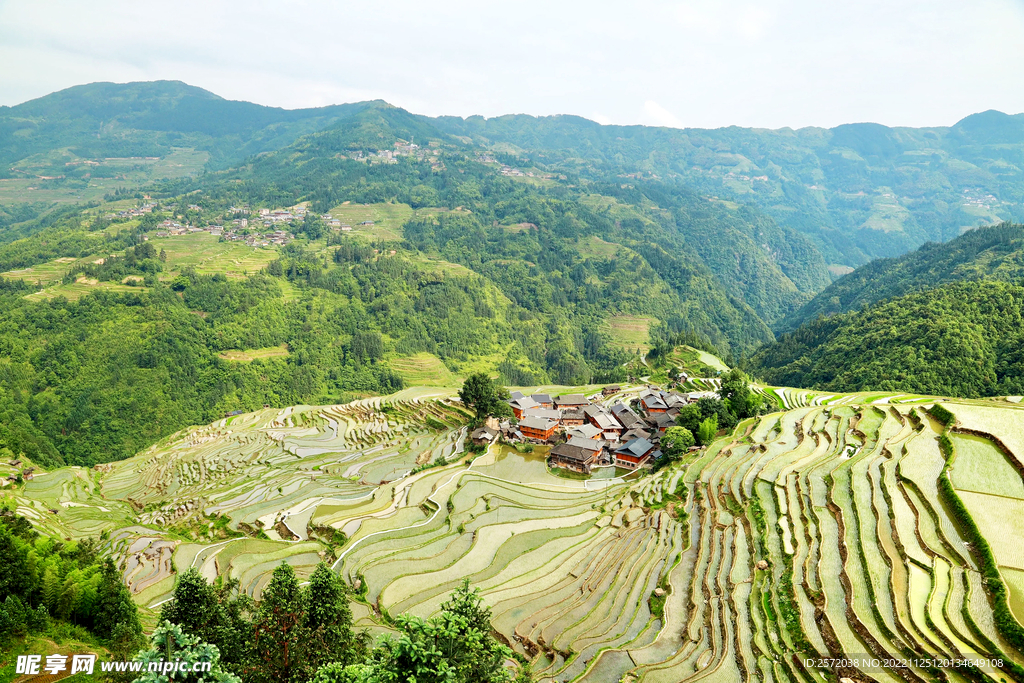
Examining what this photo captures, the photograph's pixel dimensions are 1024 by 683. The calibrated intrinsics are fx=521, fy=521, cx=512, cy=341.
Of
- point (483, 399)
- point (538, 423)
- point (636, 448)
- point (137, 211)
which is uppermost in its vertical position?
point (137, 211)

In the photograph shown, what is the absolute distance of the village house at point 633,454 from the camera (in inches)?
1558

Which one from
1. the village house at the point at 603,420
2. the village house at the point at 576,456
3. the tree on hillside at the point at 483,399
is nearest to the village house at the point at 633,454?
the village house at the point at 576,456

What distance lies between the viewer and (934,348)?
2115 inches

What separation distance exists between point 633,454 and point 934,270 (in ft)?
308

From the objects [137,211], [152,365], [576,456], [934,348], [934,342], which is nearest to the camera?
[576,456]

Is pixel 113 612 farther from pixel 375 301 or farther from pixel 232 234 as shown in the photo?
pixel 232 234

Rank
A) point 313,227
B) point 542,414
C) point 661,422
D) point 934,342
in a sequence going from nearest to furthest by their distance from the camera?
point 661,422
point 542,414
point 934,342
point 313,227

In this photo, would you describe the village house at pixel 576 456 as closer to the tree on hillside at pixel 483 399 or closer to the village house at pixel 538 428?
the village house at pixel 538 428

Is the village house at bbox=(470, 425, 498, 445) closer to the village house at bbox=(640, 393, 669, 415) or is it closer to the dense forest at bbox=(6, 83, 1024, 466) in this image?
the village house at bbox=(640, 393, 669, 415)

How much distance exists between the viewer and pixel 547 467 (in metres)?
39.1

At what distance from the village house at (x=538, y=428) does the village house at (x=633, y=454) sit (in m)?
6.13

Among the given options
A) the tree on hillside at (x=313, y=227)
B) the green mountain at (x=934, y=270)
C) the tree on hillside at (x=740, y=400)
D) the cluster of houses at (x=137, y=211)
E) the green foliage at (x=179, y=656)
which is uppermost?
the cluster of houses at (x=137, y=211)

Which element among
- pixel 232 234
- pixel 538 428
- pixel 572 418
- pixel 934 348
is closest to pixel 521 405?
pixel 572 418

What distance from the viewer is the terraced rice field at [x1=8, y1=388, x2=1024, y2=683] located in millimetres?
17016
